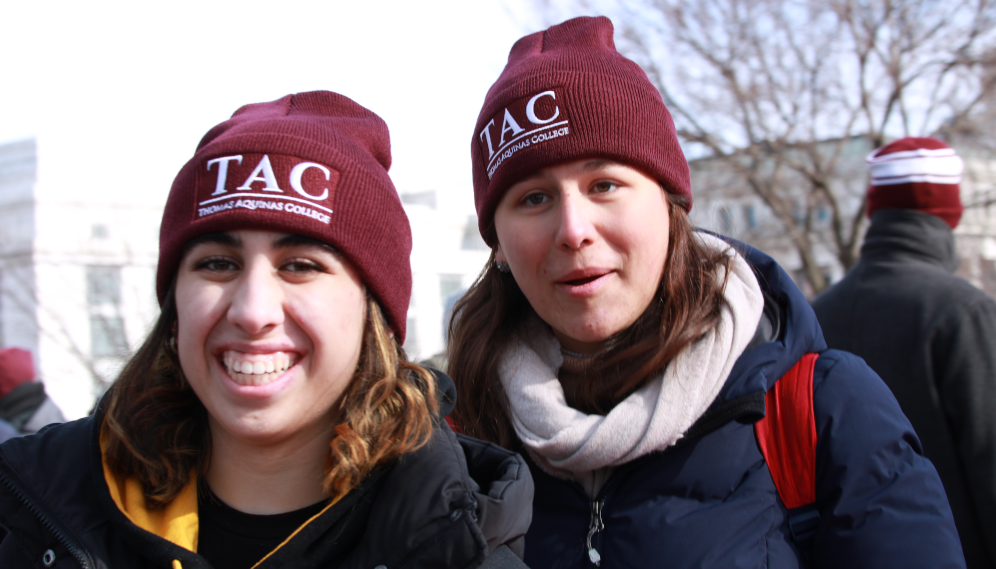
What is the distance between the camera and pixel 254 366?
5.19 feet

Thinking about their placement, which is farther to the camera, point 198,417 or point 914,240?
point 914,240

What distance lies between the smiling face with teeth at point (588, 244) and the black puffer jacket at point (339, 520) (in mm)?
422

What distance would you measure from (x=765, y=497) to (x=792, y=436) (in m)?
0.14

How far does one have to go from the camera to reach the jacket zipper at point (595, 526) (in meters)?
1.73

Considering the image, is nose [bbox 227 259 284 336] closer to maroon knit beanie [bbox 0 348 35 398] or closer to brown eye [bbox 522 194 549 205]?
brown eye [bbox 522 194 549 205]

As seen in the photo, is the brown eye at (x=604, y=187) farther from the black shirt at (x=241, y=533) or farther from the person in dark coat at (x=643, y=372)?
the black shirt at (x=241, y=533)

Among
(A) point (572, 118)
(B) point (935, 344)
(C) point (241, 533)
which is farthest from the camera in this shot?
(B) point (935, 344)

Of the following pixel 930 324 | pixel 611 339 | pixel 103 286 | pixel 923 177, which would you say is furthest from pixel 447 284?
pixel 611 339

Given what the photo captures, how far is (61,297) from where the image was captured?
16.1 meters

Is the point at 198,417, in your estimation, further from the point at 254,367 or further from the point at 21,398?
the point at 21,398

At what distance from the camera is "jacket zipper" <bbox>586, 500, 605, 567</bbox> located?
1734mm

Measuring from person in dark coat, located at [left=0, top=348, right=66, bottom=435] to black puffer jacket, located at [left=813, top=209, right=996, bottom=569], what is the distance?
5247mm

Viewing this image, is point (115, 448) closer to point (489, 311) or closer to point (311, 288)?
point (311, 288)

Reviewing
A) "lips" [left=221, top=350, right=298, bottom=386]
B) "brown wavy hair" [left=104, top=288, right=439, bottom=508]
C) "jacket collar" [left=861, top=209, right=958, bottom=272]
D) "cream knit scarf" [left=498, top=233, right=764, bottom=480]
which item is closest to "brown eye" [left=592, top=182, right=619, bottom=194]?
"cream knit scarf" [left=498, top=233, right=764, bottom=480]
